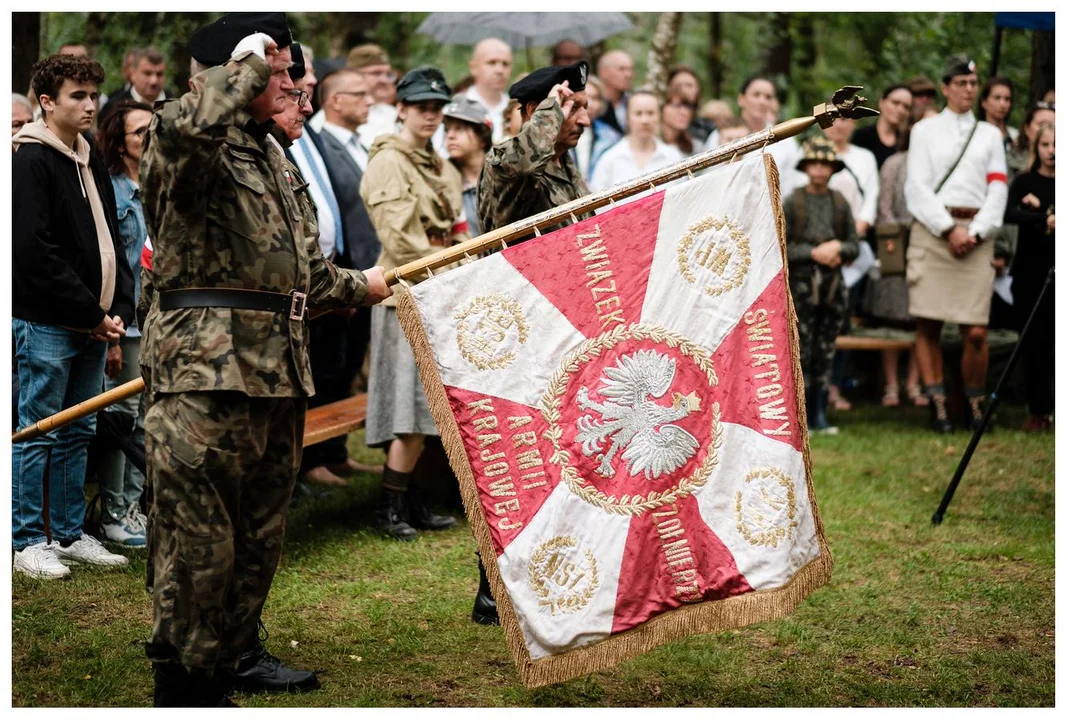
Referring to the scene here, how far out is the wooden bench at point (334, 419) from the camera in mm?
6414

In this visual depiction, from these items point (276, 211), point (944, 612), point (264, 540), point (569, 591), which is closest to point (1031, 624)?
point (944, 612)

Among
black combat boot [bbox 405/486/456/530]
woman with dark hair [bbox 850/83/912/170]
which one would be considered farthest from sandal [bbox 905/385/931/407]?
black combat boot [bbox 405/486/456/530]

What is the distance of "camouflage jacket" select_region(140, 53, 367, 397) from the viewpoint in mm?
3553

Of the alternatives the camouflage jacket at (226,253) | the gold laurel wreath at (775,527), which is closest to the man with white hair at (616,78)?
the gold laurel wreath at (775,527)

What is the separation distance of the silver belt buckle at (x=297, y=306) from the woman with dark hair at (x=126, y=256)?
8.09ft

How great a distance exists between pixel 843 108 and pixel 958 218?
18.2 feet

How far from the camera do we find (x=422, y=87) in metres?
6.62

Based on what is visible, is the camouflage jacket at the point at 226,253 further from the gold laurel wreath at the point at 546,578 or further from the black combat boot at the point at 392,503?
the black combat boot at the point at 392,503

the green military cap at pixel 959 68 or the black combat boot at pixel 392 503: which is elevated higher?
the green military cap at pixel 959 68

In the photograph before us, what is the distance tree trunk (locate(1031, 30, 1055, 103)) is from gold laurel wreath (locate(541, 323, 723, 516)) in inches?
332

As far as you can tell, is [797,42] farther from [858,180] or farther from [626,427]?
[626,427]

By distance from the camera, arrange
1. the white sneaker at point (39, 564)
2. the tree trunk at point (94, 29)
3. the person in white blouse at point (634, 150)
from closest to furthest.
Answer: the white sneaker at point (39, 564)
the person in white blouse at point (634, 150)
the tree trunk at point (94, 29)

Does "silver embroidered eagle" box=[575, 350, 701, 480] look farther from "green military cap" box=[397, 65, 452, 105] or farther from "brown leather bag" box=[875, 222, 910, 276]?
"brown leather bag" box=[875, 222, 910, 276]

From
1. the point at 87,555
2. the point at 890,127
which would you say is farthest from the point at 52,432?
the point at 890,127
